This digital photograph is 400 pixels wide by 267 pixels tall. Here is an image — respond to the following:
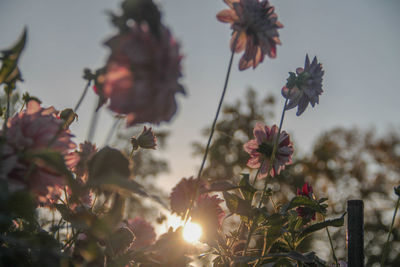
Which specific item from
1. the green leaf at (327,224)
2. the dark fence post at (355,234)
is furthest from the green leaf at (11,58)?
the dark fence post at (355,234)

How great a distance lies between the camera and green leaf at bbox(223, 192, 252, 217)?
675 mm

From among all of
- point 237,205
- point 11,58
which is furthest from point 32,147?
point 237,205

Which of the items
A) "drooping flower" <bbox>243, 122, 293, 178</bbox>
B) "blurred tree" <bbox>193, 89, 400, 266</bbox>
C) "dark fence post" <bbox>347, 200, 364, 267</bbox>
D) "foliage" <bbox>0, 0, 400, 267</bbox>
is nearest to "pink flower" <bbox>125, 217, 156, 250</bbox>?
"foliage" <bbox>0, 0, 400, 267</bbox>

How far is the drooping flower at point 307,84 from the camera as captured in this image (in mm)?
805

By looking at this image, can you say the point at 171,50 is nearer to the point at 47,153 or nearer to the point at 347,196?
the point at 47,153

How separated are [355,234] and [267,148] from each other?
0.30m

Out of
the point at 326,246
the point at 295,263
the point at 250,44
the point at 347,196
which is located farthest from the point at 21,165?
the point at 347,196

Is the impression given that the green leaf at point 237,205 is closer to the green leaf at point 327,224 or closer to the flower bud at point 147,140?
the green leaf at point 327,224

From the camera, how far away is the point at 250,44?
610 mm

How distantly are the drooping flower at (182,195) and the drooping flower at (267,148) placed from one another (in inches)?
11.2

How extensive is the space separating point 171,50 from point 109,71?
0.26 ft

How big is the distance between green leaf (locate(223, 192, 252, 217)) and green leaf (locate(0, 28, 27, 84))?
437mm

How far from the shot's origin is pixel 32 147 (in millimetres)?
504

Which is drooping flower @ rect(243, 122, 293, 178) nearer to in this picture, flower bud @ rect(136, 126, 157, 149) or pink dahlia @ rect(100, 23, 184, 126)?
flower bud @ rect(136, 126, 157, 149)
